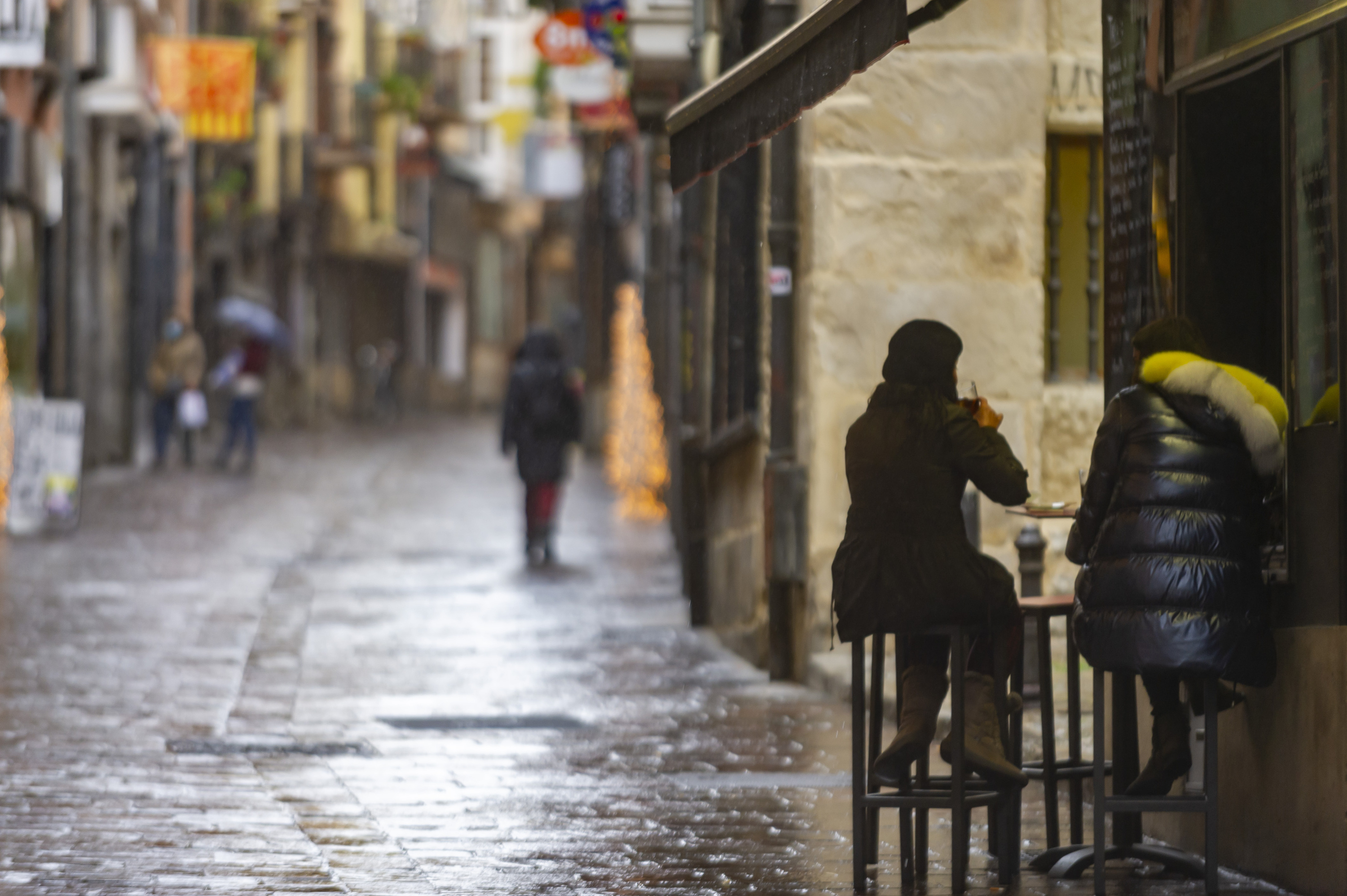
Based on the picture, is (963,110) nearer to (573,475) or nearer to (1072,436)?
(1072,436)

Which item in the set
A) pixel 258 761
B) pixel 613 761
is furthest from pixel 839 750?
pixel 258 761

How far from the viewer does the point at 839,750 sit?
8688 mm

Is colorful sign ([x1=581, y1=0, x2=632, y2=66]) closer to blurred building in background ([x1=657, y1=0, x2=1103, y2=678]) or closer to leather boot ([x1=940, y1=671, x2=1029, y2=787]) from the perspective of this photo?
blurred building in background ([x1=657, y1=0, x2=1103, y2=678])

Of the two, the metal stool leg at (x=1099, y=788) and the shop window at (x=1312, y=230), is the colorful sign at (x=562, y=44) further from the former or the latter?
the metal stool leg at (x=1099, y=788)

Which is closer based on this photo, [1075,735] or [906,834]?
[906,834]

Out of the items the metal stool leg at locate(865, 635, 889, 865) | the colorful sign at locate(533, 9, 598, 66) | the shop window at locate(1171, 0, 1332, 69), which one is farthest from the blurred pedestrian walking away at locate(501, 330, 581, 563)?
the metal stool leg at locate(865, 635, 889, 865)

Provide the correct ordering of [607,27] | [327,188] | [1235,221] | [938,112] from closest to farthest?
[1235,221], [938,112], [607,27], [327,188]

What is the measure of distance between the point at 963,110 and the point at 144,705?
4.48 meters

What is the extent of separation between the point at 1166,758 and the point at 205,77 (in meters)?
24.1

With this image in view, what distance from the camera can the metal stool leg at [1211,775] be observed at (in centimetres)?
587

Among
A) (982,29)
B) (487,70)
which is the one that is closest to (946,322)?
(982,29)

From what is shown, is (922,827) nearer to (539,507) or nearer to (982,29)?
(982,29)

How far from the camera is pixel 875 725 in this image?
6148 mm

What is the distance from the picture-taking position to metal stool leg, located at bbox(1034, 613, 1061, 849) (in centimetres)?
643
